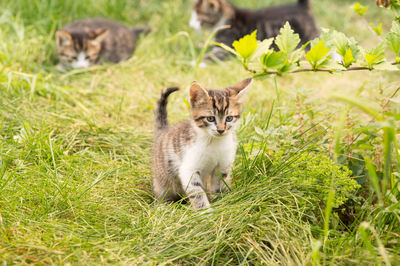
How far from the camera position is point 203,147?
250 cm

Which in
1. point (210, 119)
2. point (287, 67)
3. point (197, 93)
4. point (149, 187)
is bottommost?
point (149, 187)

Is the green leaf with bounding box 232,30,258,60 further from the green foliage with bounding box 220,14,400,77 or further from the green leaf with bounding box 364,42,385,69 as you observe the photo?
the green leaf with bounding box 364,42,385,69

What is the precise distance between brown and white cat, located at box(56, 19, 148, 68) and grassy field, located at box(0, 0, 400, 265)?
61 cm

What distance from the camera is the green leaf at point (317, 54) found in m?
1.75

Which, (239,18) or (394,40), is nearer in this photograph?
(394,40)

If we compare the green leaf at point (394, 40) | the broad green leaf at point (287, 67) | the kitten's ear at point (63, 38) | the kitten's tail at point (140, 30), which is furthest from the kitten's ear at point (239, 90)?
the kitten's tail at point (140, 30)

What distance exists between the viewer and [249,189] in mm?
2359

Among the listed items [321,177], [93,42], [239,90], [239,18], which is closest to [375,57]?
[321,177]

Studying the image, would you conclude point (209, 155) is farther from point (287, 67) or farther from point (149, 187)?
point (287, 67)

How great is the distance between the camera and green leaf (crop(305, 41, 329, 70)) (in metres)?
1.75

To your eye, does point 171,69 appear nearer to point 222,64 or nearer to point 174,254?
point 222,64

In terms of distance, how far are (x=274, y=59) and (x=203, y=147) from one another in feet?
2.86

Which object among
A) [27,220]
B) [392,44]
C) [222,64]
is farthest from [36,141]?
[222,64]

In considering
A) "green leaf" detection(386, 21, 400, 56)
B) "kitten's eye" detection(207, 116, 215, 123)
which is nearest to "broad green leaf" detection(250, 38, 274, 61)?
"green leaf" detection(386, 21, 400, 56)
